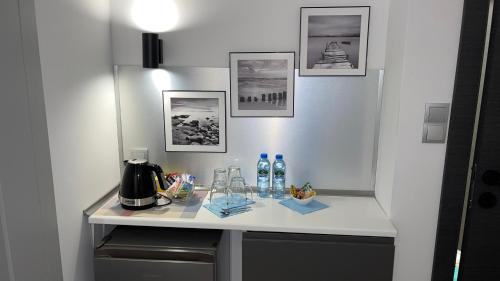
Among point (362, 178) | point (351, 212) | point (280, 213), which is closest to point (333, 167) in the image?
point (362, 178)

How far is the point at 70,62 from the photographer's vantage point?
1.60m

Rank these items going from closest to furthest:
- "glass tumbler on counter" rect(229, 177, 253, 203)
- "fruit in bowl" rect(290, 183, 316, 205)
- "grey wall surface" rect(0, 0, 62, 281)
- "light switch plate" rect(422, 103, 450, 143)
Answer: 1. "grey wall surface" rect(0, 0, 62, 281)
2. "light switch plate" rect(422, 103, 450, 143)
3. "fruit in bowl" rect(290, 183, 316, 205)
4. "glass tumbler on counter" rect(229, 177, 253, 203)

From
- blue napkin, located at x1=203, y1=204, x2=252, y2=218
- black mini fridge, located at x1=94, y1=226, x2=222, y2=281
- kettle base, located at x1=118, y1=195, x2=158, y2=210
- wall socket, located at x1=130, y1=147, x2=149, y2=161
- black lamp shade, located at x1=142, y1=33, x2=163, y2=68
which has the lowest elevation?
black mini fridge, located at x1=94, y1=226, x2=222, y2=281

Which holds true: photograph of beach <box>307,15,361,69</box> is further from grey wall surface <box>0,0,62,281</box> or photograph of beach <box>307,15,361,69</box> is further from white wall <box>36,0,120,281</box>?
grey wall surface <box>0,0,62,281</box>

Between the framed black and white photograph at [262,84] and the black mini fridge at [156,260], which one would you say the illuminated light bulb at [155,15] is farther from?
the black mini fridge at [156,260]

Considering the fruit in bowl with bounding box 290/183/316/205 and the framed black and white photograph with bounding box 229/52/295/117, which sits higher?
the framed black and white photograph with bounding box 229/52/295/117

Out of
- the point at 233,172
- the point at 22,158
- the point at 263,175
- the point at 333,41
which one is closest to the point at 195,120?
the point at 233,172

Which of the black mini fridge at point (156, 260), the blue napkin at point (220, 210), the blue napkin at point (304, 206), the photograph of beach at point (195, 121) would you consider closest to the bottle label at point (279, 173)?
the blue napkin at point (304, 206)

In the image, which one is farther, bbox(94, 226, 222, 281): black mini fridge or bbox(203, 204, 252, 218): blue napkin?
bbox(203, 204, 252, 218): blue napkin

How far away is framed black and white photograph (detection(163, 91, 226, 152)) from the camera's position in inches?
81.1

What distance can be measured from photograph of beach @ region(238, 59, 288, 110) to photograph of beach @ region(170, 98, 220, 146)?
18cm

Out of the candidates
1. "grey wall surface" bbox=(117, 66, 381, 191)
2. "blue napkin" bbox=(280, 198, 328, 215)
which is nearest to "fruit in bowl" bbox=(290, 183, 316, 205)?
"blue napkin" bbox=(280, 198, 328, 215)

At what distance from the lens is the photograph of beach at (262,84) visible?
1.99m

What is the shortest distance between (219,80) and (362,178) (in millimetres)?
1001
